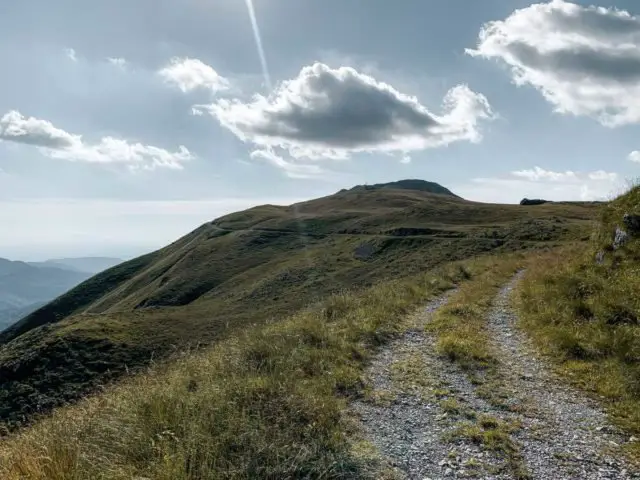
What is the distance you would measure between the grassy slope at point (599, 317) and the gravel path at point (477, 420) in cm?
56

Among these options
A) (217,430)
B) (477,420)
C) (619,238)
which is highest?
(619,238)

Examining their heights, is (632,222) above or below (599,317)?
above

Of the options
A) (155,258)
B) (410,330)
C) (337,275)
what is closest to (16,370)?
(337,275)

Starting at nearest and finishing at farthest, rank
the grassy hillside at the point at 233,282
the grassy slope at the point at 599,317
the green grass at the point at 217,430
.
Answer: the green grass at the point at 217,430 → the grassy slope at the point at 599,317 → the grassy hillside at the point at 233,282

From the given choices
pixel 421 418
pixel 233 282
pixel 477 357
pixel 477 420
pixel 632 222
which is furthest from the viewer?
pixel 233 282

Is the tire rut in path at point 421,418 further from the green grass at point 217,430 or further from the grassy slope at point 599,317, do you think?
the grassy slope at point 599,317

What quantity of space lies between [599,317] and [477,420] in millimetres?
6672

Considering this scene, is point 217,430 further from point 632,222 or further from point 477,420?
point 632,222

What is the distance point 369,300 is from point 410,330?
15.0 ft

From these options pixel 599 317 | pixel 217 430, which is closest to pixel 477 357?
pixel 599 317

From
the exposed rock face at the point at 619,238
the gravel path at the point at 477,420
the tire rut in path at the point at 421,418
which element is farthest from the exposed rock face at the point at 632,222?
the tire rut in path at the point at 421,418

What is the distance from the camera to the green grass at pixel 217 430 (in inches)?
217

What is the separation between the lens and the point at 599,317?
1205cm

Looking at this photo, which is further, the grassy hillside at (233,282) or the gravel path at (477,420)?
the grassy hillside at (233,282)
